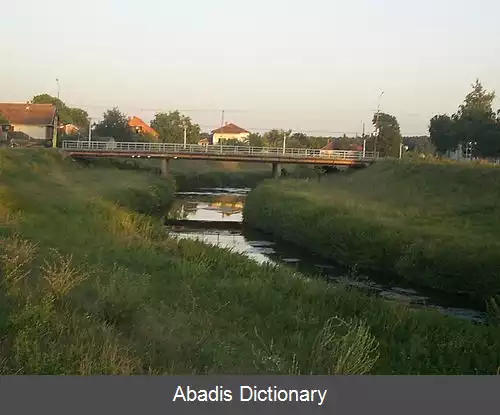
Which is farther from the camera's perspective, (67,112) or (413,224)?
(67,112)

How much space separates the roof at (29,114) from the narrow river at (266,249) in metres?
28.3

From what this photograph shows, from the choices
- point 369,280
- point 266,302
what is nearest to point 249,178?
point 369,280

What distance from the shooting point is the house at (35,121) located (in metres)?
67.9

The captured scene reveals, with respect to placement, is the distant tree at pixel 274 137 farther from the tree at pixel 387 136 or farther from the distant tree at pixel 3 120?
the distant tree at pixel 3 120

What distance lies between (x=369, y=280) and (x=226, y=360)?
1246 centimetres

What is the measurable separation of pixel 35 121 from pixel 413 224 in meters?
55.5

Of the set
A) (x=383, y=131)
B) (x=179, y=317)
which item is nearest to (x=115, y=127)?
(x=383, y=131)

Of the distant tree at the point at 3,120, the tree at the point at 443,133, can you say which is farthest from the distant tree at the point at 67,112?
the tree at the point at 443,133

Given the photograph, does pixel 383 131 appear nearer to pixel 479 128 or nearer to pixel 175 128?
pixel 479 128

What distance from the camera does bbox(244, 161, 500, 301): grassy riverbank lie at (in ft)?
57.7

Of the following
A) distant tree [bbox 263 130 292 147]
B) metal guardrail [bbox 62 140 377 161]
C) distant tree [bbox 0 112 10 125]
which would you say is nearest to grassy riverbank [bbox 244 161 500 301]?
metal guardrail [bbox 62 140 377 161]

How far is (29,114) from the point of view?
69625 mm

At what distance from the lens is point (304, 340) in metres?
8.85

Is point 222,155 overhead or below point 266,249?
overhead
